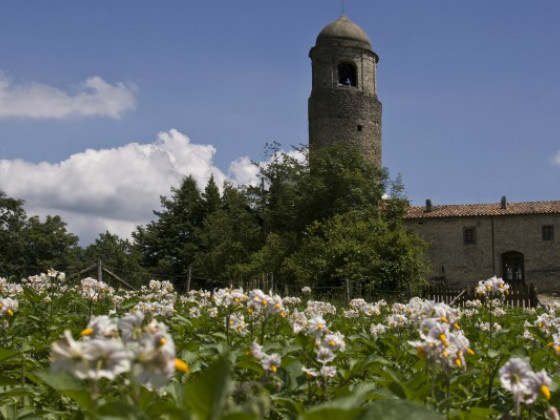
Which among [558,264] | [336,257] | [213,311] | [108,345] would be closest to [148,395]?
[108,345]

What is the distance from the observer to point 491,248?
136 feet

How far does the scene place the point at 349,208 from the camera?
34.6 m

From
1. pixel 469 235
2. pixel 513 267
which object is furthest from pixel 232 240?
pixel 513 267

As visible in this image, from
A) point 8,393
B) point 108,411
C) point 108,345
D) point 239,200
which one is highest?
point 239,200

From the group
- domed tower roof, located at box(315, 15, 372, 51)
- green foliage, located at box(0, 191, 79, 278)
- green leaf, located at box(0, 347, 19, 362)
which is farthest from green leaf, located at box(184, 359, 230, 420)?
green foliage, located at box(0, 191, 79, 278)

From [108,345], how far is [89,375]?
3.1 inches

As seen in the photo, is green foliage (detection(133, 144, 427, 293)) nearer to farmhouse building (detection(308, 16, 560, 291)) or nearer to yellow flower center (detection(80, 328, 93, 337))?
farmhouse building (detection(308, 16, 560, 291))

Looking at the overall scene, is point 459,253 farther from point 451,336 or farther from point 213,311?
point 451,336

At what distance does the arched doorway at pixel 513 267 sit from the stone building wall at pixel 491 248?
18 centimetres

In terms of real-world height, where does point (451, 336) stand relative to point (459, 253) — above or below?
below

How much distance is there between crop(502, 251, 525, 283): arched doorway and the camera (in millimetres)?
41719

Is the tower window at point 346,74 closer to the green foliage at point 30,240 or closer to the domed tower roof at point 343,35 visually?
the domed tower roof at point 343,35

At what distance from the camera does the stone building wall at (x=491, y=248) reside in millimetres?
41188

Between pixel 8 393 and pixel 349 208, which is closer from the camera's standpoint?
pixel 8 393
